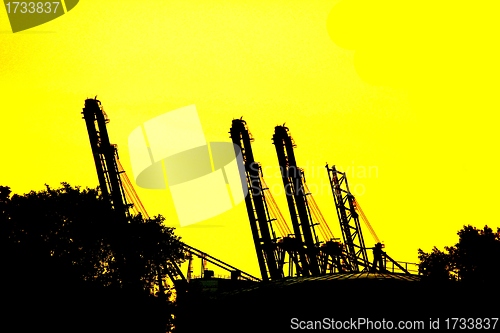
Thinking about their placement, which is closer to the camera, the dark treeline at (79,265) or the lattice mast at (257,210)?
the dark treeline at (79,265)

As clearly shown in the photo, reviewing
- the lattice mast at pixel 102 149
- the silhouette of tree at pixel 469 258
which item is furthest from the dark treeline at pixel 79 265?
the silhouette of tree at pixel 469 258

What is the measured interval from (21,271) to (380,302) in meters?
27.9

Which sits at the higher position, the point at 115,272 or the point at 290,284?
the point at 115,272

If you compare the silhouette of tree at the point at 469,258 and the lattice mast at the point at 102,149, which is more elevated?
the lattice mast at the point at 102,149

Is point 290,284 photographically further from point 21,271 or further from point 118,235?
point 21,271

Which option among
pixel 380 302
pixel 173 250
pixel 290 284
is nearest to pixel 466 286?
pixel 380 302

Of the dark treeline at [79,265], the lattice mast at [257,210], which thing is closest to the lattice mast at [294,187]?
the lattice mast at [257,210]

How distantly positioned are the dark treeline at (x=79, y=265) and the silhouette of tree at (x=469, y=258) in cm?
4208

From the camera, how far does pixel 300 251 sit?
8531 cm

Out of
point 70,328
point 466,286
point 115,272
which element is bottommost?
point 466,286

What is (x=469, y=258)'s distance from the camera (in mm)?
86375

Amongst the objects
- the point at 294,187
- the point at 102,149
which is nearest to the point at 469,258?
the point at 294,187

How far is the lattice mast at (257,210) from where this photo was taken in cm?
8506

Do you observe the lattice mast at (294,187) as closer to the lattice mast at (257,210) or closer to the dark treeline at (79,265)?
the lattice mast at (257,210)
